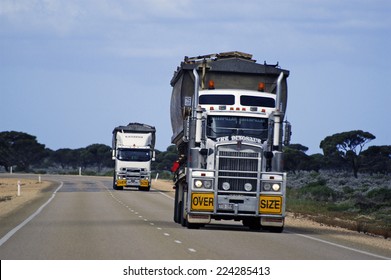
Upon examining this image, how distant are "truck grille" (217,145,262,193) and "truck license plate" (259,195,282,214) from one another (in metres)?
0.42

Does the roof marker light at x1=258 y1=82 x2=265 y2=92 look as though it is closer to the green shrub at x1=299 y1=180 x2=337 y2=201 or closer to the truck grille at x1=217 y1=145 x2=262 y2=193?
the truck grille at x1=217 y1=145 x2=262 y2=193

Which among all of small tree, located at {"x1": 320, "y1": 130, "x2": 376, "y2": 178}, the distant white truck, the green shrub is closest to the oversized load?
the distant white truck

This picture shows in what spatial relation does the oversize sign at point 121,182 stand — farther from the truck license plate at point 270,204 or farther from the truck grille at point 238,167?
the truck license plate at point 270,204

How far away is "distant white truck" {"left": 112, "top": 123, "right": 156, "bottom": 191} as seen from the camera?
2643 inches

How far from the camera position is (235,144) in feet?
95.5

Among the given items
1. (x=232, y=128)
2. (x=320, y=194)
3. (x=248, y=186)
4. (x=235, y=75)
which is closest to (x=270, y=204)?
(x=248, y=186)

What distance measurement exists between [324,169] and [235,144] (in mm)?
125190

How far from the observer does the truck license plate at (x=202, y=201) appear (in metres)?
28.9

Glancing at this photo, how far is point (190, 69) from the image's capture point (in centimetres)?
3169

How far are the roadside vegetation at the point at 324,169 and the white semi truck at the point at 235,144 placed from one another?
20.4 ft

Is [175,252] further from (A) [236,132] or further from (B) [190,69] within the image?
(B) [190,69]

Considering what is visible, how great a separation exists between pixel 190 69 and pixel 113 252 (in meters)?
12.2

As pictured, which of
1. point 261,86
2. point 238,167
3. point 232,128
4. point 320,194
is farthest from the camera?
point 320,194

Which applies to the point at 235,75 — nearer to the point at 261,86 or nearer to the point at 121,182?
the point at 261,86
